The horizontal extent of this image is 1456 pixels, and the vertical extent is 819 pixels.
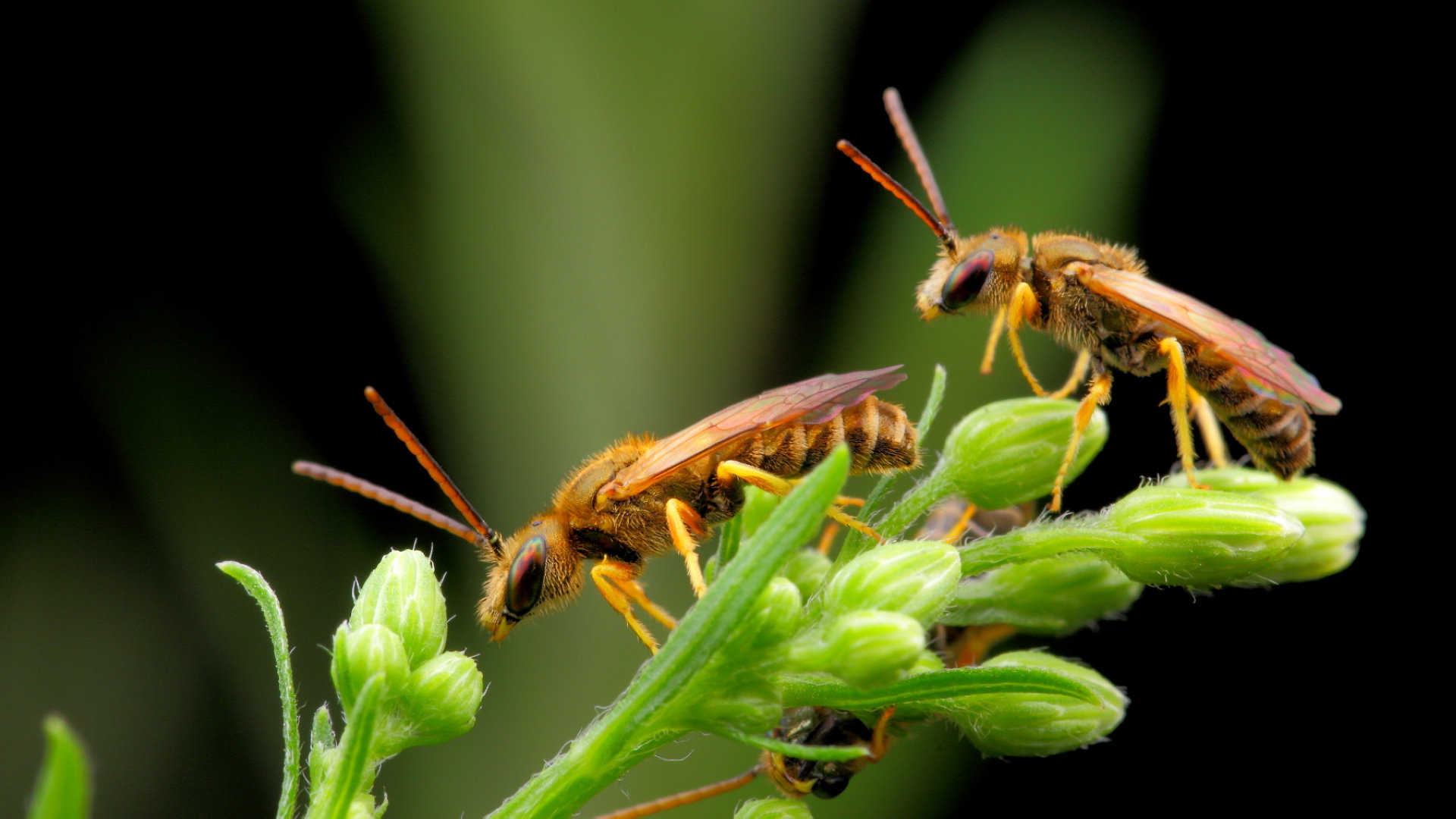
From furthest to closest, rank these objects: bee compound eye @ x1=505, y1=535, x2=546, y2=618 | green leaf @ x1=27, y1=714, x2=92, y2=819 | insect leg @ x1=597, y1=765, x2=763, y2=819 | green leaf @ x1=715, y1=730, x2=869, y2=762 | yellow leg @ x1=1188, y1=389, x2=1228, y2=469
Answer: yellow leg @ x1=1188, y1=389, x2=1228, y2=469 < bee compound eye @ x1=505, y1=535, x2=546, y2=618 < insect leg @ x1=597, y1=765, x2=763, y2=819 < green leaf @ x1=715, y1=730, x2=869, y2=762 < green leaf @ x1=27, y1=714, x2=92, y2=819

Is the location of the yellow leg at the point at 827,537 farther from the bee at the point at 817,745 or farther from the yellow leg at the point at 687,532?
the bee at the point at 817,745

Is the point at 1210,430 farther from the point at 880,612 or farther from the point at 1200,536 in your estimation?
the point at 880,612

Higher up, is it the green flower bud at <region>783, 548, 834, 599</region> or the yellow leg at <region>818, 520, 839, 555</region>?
the green flower bud at <region>783, 548, 834, 599</region>

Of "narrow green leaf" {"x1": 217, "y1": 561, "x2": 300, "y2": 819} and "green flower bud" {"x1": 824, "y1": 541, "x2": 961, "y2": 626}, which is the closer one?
"narrow green leaf" {"x1": 217, "y1": 561, "x2": 300, "y2": 819}

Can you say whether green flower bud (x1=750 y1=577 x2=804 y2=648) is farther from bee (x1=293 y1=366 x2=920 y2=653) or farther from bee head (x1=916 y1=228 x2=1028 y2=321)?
bee head (x1=916 y1=228 x2=1028 y2=321)

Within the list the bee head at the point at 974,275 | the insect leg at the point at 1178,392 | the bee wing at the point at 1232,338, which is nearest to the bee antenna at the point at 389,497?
the bee head at the point at 974,275

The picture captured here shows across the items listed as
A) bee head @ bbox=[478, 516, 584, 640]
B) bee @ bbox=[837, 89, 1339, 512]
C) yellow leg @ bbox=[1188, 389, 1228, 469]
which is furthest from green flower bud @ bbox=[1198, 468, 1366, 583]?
bee head @ bbox=[478, 516, 584, 640]

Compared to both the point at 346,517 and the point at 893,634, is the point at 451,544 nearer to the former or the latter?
the point at 346,517

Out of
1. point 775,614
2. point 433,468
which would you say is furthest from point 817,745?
point 433,468
